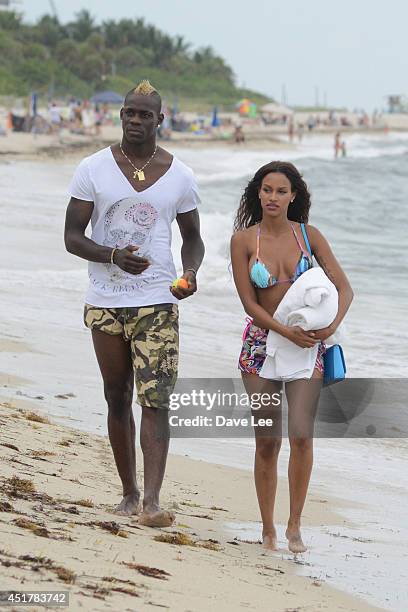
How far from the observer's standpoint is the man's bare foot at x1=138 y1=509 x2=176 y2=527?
472cm

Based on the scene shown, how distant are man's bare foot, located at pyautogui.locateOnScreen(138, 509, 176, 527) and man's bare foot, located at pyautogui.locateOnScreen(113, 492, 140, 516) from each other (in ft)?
0.61

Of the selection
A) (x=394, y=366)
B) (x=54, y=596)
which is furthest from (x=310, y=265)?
(x=394, y=366)

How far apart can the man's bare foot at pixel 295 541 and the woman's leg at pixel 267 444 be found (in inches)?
2.6

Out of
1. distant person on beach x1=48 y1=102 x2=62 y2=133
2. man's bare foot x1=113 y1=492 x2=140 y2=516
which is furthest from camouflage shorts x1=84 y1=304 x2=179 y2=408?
distant person on beach x1=48 y1=102 x2=62 y2=133

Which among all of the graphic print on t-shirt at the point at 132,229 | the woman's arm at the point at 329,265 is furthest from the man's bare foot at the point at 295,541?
the graphic print on t-shirt at the point at 132,229

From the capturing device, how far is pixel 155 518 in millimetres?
4719

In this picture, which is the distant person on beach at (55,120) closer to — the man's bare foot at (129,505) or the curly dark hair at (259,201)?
the curly dark hair at (259,201)

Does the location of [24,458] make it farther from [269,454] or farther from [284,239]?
[284,239]

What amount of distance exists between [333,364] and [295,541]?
740mm

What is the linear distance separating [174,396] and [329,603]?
210 cm

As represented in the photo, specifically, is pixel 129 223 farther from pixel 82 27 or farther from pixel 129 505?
pixel 82 27

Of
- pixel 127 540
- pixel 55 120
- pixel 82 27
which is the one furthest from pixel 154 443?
pixel 82 27

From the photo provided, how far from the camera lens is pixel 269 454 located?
491 centimetres

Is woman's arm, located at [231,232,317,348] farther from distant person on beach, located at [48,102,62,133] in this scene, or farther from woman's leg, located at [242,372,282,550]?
distant person on beach, located at [48,102,62,133]
